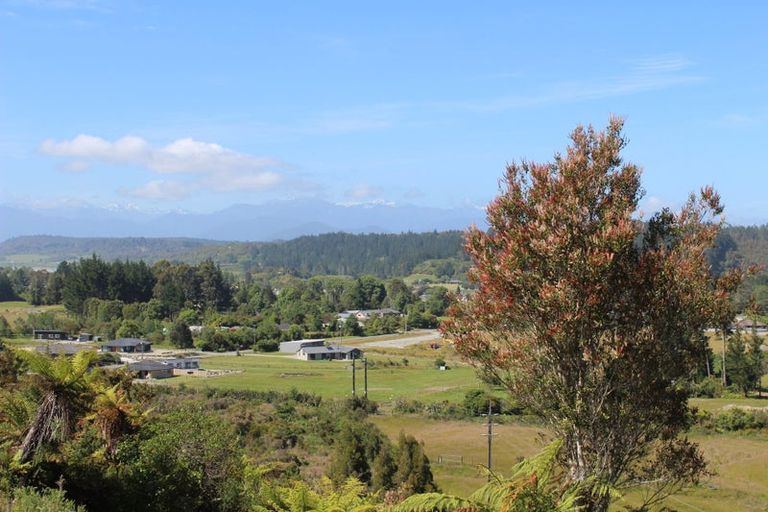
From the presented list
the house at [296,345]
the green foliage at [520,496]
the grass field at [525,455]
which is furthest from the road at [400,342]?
the green foliage at [520,496]

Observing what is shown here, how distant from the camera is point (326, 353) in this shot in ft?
229

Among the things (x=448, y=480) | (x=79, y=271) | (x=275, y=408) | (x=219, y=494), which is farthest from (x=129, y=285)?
(x=219, y=494)

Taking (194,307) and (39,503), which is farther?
(194,307)

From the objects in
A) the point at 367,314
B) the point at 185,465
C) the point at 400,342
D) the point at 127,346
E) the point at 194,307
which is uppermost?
the point at 185,465

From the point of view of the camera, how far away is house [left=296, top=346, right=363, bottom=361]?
6925 centimetres

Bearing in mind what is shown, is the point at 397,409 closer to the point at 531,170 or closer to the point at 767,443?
the point at 767,443

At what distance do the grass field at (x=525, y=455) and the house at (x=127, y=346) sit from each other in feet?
132

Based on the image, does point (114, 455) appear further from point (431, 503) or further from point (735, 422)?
point (735, 422)

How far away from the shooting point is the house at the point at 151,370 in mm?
53062

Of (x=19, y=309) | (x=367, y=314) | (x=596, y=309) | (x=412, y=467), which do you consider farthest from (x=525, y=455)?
(x=19, y=309)

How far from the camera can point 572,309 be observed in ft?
21.8

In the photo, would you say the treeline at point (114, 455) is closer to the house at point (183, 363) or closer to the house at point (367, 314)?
the house at point (183, 363)

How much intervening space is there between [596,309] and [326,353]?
211 feet

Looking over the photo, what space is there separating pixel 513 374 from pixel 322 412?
30181 millimetres
